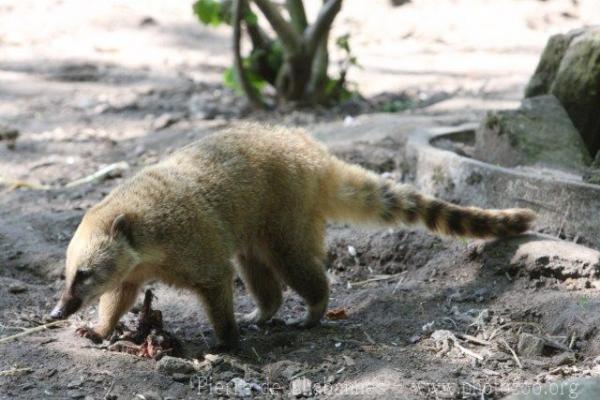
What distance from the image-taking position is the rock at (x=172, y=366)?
4504mm

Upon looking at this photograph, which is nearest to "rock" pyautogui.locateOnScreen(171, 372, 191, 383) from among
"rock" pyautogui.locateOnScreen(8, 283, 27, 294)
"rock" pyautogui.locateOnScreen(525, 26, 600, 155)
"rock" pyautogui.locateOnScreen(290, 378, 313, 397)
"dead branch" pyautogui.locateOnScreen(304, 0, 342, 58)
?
"rock" pyautogui.locateOnScreen(290, 378, 313, 397)

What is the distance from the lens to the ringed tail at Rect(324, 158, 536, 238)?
542cm

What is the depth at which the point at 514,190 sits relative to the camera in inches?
230

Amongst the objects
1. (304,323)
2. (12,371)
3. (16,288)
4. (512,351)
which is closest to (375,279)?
(304,323)

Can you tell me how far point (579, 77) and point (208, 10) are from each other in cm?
414

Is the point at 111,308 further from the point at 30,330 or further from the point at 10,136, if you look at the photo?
the point at 10,136

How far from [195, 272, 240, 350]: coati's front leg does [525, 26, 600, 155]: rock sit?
345 cm

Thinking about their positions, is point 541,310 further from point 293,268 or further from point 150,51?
point 150,51

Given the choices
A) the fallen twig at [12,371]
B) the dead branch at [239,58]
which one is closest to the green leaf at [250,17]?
the dead branch at [239,58]

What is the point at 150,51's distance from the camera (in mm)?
13180

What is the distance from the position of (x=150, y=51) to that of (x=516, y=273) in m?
9.02

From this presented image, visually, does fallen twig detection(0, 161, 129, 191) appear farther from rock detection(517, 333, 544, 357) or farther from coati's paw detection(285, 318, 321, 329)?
rock detection(517, 333, 544, 357)

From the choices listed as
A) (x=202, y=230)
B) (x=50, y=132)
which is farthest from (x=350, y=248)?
(x=50, y=132)

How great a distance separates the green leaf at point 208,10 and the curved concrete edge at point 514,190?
3.46m
